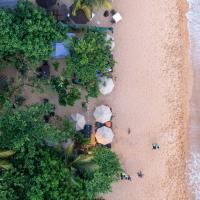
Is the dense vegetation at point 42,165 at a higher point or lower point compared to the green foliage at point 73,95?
lower

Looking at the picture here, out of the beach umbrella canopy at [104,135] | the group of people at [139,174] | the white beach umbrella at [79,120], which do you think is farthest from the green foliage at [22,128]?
the group of people at [139,174]

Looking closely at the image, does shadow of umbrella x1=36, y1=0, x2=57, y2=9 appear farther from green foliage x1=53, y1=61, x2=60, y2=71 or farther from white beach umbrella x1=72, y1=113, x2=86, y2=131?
white beach umbrella x1=72, y1=113, x2=86, y2=131

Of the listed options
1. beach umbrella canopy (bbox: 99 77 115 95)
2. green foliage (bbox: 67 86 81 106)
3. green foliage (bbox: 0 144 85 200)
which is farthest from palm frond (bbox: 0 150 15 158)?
beach umbrella canopy (bbox: 99 77 115 95)

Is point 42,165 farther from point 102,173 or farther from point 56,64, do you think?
point 56,64

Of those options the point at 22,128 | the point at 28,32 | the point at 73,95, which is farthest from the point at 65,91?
the point at 28,32

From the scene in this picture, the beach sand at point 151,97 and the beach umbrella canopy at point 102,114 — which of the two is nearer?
the beach umbrella canopy at point 102,114

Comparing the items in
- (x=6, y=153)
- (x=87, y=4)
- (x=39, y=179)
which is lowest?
(x=39, y=179)

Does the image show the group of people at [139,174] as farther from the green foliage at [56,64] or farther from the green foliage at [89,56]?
the green foliage at [56,64]
